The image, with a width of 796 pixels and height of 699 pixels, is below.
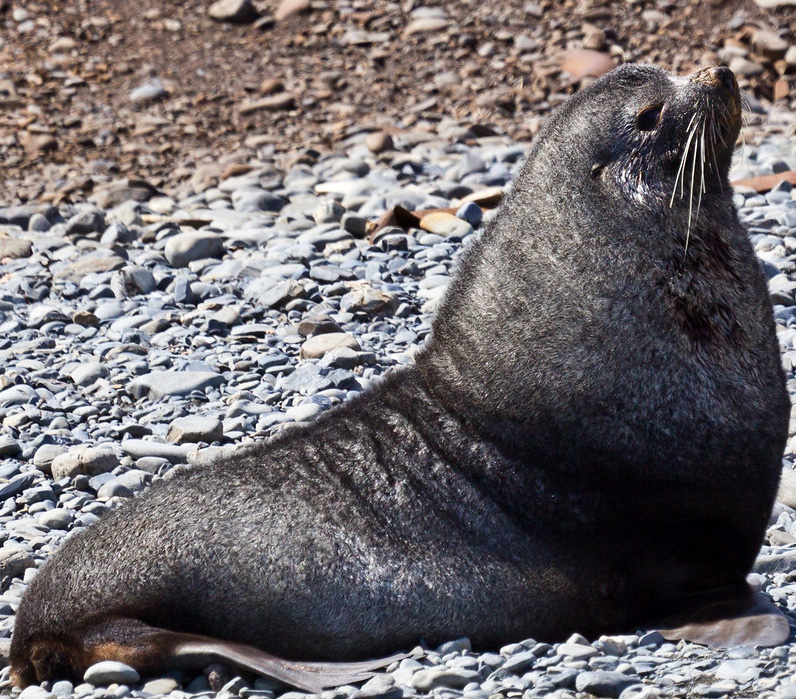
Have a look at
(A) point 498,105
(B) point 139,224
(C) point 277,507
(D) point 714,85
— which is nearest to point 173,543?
(C) point 277,507

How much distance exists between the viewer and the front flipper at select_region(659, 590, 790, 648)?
14.0ft

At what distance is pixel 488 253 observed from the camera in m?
4.95

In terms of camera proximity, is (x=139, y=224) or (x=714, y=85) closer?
(x=714, y=85)

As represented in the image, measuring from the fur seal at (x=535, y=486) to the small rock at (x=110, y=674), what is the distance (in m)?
0.07

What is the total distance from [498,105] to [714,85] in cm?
938

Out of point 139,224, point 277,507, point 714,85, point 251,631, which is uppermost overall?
point 714,85

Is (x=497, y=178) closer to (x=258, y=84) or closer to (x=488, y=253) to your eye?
(x=258, y=84)

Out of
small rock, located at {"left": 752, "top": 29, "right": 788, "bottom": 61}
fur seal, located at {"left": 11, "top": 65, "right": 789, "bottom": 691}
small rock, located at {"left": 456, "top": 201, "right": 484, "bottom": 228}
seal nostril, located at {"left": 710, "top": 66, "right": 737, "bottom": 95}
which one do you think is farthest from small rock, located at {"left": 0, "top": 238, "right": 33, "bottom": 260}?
small rock, located at {"left": 752, "top": 29, "right": 788, "bottom": 61}

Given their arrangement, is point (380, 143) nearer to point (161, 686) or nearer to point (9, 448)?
point (9, 448)

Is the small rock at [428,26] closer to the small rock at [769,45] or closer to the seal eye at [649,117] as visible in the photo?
the small rock at [769,45]

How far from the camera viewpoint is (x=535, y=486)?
15.3 feet

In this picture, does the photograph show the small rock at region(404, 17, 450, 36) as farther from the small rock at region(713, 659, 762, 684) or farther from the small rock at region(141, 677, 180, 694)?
the small rock at region(713, 659, 762, 684)

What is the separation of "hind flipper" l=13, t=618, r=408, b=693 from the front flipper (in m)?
0.96

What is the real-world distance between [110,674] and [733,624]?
6.90 ft
